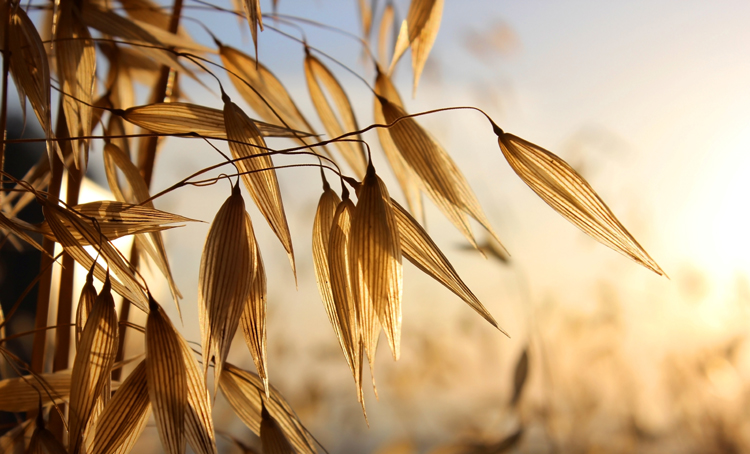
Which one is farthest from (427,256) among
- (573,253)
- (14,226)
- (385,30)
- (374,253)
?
(573,253)

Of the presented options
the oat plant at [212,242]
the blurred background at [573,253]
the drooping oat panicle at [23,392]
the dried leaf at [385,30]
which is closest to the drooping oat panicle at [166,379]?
the oat plant at [212,242]

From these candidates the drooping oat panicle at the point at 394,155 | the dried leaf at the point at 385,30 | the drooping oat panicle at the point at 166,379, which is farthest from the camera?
the dried leaf at the point at 385,30

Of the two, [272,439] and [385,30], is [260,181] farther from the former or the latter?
[385,30]

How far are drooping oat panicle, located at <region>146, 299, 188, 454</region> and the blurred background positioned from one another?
25.1 inches

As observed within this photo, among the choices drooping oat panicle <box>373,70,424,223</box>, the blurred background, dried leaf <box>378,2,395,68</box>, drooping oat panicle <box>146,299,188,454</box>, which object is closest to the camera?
drooping oat panicle <box>146,299,188,454</box>

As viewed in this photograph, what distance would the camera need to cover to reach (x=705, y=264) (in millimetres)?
852

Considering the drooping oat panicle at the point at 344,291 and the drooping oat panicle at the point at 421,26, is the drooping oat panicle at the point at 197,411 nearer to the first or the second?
the drooping oat panicle at the point at 344,291

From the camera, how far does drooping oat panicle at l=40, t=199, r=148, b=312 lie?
154mm

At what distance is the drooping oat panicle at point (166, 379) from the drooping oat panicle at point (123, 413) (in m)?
0.03

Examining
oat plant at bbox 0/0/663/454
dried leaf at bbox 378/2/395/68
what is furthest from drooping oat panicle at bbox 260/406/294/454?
dried leaf at bbox 378/2/395/68

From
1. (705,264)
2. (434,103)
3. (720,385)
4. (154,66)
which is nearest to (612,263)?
(705,264)

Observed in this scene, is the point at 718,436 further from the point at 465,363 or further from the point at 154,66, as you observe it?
the point at 154,66

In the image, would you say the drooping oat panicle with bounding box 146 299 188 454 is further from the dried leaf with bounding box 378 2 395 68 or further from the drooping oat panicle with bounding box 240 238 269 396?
the dried leaf with bounding box 378 2 395 68

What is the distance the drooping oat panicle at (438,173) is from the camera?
20 centimetres
